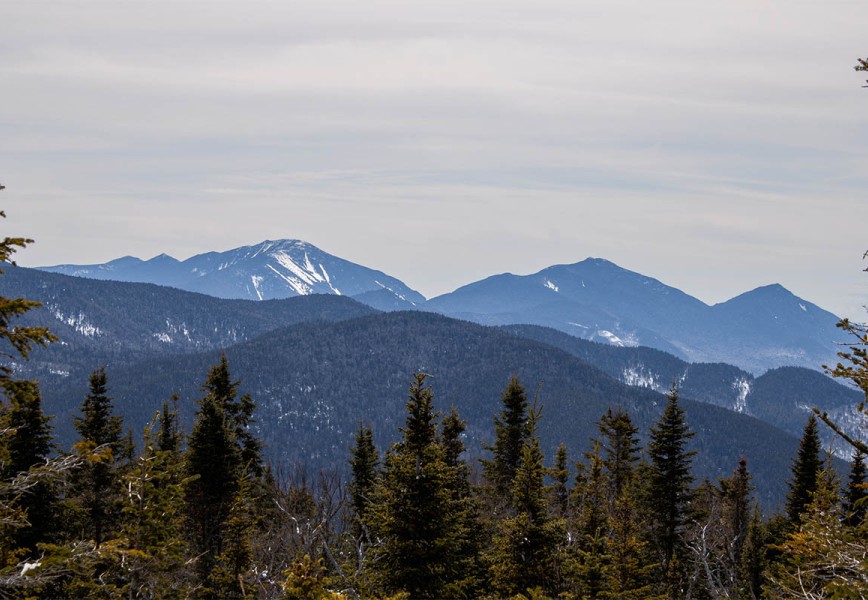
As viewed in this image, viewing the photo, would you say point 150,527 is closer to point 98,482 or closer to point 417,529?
point 417,529

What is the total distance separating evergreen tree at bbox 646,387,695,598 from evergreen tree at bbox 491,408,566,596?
14.7 metres

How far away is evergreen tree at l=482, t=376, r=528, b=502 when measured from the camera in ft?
121

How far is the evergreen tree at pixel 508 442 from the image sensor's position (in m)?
36.8

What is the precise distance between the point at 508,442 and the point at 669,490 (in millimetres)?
7803

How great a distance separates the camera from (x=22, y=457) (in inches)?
1010

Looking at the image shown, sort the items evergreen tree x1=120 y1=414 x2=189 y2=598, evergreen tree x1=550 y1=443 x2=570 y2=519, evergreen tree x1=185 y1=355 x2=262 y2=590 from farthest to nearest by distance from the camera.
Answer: evergreen tree x1=550 y1=443 x2=570 y2=519 < evergreen tree x1=185 y1=355 x2=262 y2=590 < evergreen tree x1=120 y1=414 x2=189 y2=598

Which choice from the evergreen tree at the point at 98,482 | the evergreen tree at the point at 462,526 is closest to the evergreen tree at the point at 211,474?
the evergreen tree at the point at 98,482

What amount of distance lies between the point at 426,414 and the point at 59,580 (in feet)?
32.3

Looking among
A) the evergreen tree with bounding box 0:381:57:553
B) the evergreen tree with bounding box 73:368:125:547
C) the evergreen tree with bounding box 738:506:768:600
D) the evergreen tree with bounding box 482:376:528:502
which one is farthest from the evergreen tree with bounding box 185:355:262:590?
the evergreen tree with bounding box 738:506:768:600

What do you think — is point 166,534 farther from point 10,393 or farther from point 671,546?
point 671,546

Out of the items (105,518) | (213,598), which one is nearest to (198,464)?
(105,518)

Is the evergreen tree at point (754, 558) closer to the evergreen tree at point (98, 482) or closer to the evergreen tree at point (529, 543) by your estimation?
the evergreen tree at point (529, 543)

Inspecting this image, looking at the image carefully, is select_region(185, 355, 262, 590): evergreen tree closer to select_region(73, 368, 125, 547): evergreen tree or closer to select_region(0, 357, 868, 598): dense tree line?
select_region(0, 357, 868, 598): dense tree line

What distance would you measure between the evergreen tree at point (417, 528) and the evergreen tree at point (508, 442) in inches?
636
